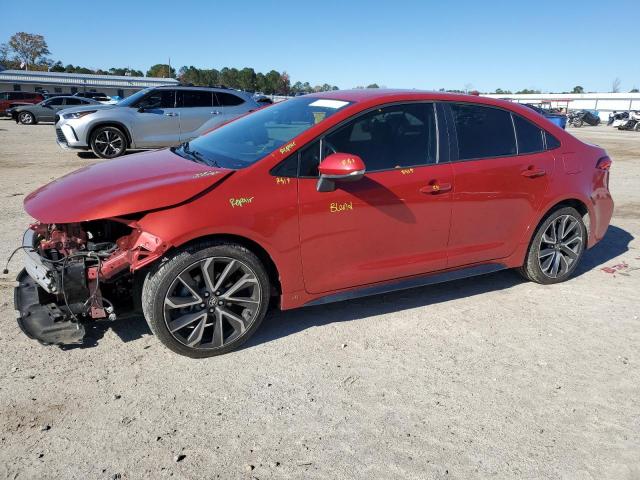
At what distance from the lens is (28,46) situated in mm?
98625

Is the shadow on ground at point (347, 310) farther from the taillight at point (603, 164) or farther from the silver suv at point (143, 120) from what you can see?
the silver suv at point (143, 120)

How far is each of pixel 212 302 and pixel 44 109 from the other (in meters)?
29.6

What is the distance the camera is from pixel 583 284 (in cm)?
485

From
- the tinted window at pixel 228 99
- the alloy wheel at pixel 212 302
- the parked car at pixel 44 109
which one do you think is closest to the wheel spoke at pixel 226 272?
the alloy wheel at pixel 212 302

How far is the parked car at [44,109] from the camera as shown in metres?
27.5

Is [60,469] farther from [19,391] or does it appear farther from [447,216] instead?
[447,216]

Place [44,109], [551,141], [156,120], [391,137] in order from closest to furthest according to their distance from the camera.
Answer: [391,137] < [551,141] < [156,120] < [44,109]

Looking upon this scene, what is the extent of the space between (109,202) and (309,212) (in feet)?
4.08

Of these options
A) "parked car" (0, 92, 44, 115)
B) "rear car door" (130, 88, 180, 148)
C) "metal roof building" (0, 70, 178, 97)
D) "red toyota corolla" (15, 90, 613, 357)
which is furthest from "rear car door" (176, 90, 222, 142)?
"metal roof building" (0, 70, 178, 97)

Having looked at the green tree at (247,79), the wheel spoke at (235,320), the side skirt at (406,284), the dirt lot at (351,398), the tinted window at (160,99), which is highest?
the green tree at (247,79)

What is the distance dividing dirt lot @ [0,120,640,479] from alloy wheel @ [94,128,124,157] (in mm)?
8214

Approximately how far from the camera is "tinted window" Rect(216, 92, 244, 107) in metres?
12.2

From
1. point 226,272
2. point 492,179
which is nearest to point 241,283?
point 226,272

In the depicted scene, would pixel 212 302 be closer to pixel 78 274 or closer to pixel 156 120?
pixel 78 274
